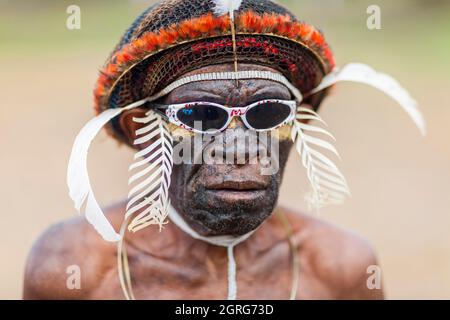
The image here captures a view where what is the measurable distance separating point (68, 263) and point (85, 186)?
0.56m

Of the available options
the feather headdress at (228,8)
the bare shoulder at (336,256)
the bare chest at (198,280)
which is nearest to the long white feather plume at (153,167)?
the bare chest at (198,280)

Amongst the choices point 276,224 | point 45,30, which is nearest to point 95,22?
point 45,30

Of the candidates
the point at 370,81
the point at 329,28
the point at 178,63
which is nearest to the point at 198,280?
the point at 178,63

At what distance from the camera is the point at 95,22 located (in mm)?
10609

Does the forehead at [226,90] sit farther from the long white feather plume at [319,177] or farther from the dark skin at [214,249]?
the long white feather plume at [319,177]

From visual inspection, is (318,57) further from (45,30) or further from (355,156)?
(45,30)

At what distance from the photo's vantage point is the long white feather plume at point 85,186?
2.83m

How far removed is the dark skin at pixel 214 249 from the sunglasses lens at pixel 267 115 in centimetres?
4

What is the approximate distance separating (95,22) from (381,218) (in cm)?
610

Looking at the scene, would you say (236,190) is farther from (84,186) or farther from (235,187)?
(84,186)

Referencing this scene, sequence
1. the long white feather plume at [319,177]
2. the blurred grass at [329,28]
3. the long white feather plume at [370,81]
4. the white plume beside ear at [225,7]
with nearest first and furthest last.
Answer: the white plume beside ear at [225,7] → the long white feather plume at [319,177] → the long white feather plume at [370,81] → the blurred grass at [329,28]

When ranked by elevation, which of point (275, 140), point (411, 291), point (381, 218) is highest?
point (275, 140)

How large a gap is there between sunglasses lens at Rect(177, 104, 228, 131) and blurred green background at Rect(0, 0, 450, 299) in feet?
8.47

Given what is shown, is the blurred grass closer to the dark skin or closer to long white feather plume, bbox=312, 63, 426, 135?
long white feather plume, bbox=312, 63, 426, 135
